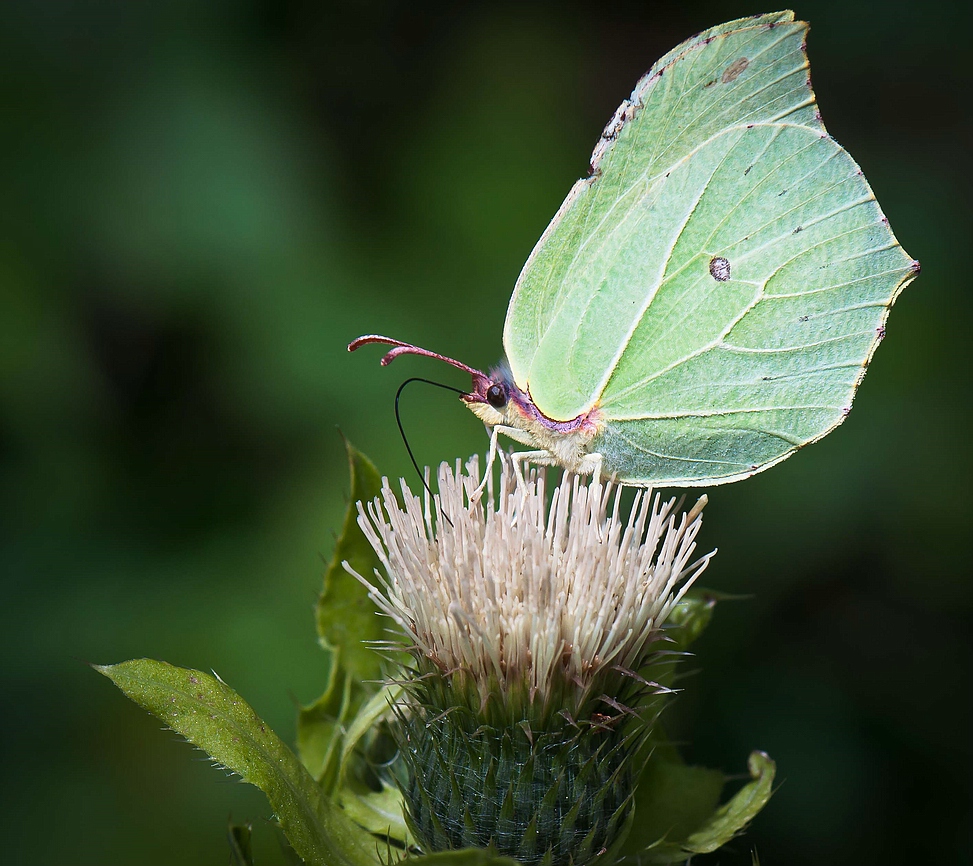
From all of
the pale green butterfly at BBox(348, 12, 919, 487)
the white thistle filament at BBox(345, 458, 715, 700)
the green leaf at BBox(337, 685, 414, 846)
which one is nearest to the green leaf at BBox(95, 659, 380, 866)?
the green leaf at BBox(337, 685, 414, 846)

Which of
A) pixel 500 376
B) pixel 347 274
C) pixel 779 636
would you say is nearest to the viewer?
pixel 500 376

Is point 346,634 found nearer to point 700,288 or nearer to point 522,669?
point 522,669

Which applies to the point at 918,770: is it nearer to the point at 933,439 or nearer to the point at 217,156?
the point at 933,439

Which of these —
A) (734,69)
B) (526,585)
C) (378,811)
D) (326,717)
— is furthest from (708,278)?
(378,811)

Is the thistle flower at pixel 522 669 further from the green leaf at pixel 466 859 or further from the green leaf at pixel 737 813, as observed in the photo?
the green leaf at pixel 466 859

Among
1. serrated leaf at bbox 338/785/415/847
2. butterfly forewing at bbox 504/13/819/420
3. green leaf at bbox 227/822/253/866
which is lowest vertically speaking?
serrated leaf at bbox 338/785/415/847

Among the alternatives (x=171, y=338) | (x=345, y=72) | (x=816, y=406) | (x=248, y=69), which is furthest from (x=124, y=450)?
(x=816, y=406)

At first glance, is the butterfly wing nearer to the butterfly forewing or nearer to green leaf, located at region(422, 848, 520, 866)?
the butterfly forewing
